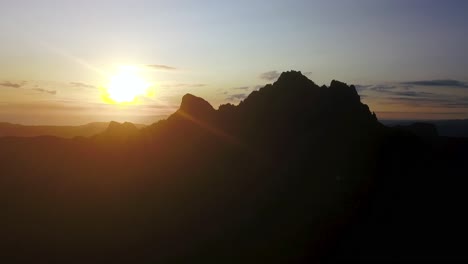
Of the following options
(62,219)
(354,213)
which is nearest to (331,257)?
(354,213)

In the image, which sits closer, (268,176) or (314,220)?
(314,220)

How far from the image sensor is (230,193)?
4856 centimetres

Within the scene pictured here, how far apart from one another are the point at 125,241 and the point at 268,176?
17.4 meters

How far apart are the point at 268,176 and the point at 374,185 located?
14908 millimetres

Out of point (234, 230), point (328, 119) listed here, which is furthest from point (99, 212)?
point (328, 119)

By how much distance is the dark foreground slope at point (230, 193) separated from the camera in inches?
1698

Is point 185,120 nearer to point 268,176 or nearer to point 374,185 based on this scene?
point 268,176

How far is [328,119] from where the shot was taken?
60188mm

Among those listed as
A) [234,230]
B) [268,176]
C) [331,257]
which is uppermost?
[268,176]

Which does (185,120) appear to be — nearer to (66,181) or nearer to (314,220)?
(66,181)

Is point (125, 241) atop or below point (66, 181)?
below

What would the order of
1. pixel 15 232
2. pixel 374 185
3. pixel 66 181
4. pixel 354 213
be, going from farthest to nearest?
pixel 374 185 → pixel 354 213 → pixel 66 181 → pixel 15 232

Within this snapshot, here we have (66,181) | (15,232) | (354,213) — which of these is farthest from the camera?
(354,213)

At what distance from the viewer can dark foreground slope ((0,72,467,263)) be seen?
43.1m
